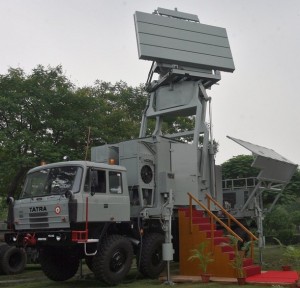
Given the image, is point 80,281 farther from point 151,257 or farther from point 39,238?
point 39,238

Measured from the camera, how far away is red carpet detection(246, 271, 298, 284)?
37.3ft

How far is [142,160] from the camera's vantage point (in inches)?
527

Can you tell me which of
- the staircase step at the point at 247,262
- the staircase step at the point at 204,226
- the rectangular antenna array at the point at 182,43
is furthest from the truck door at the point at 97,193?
the rectangular antenna array at the point at 182,43

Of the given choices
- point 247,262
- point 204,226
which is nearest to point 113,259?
point 204,226

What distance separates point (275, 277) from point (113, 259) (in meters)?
3.95

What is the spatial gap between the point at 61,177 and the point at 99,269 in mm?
2318

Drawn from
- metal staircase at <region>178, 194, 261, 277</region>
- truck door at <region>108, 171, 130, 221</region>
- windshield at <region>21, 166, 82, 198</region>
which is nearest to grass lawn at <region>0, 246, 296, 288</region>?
metal staircase at <region>178, 194, 261, 277</region>

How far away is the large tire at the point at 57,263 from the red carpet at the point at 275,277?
14.7ft

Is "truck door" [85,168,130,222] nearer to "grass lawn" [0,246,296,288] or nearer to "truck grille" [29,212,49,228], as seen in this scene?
"truck grille" [29,212,49,228]

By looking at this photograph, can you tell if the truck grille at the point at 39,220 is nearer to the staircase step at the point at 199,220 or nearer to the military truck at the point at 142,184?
the military truck at the point at 142,184

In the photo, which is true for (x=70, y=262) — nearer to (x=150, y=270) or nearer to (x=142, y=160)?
(x=150, y=270)

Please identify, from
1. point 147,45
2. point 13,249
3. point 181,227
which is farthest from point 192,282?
point 147,45

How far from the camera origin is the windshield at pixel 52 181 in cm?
1146

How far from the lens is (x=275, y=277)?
12.1 m
